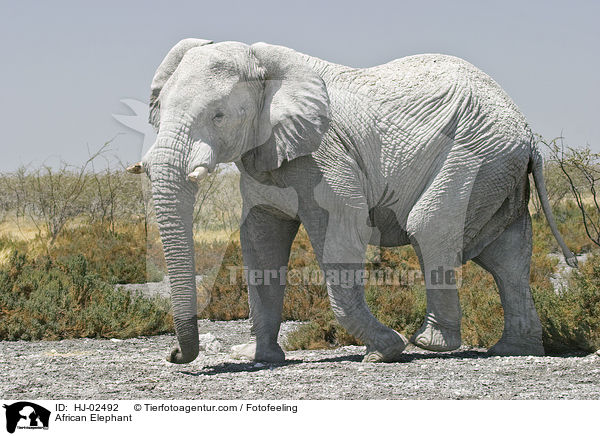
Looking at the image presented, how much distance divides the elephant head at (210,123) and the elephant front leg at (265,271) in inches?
26.9

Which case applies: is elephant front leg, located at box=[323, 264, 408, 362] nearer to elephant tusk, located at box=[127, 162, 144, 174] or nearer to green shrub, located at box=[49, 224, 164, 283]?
elephant tusk, located at box=[127, 162, 144, 174]

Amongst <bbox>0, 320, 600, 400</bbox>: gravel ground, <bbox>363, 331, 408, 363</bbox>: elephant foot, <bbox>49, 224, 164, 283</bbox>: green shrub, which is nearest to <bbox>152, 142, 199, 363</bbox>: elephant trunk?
<bbox>0, 320, 600, 400</bbox>: gravel ground

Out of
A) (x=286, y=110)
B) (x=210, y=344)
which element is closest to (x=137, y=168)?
(x=286, y=110)

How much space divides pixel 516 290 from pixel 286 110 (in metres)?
2.91

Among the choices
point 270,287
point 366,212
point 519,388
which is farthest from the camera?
point 270,287

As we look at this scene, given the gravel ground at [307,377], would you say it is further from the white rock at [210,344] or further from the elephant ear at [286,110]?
the elephant ear at [286,110]

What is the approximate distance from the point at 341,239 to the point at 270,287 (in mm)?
1124

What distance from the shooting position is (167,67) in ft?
23.1

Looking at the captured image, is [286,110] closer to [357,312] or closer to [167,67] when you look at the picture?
[167,67]

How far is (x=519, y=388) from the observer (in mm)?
6090

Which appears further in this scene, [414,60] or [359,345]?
[359,345]
